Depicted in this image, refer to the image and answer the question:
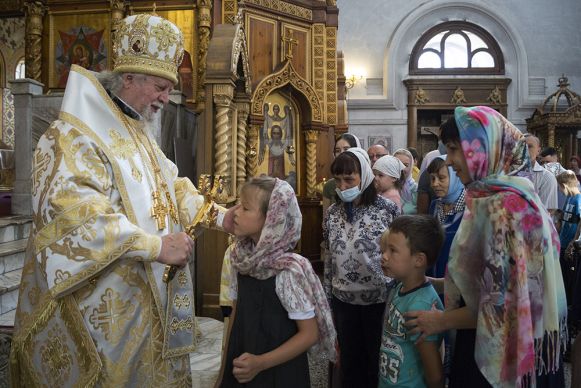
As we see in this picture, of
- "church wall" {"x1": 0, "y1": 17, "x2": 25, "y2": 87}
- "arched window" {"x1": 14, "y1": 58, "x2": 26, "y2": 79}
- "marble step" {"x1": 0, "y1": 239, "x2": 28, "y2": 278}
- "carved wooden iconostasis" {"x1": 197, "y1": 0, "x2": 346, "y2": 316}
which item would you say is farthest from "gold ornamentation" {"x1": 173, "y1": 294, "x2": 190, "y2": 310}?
"arched window" {"x1": 14, "y1": 58, "x2": 26, "y2": 79}

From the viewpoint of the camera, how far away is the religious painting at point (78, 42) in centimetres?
815

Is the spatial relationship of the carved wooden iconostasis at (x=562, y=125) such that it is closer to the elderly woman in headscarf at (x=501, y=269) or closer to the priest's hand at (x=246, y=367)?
the elderly woman in headscarf at (x=501, y=269)

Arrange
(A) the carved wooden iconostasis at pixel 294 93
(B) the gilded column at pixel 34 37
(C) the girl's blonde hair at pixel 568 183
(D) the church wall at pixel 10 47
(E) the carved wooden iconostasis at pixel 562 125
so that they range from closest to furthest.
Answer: (C) the girl's blonde hair at pixel 568 183 < (A) the carved wooden iconostasis at pixel 294 93 < (B) the gilded column at pixel 34 37 < (E) the carved wooden iconostasis at pixel 562 125 < (D) the church wall at pixel 10 47

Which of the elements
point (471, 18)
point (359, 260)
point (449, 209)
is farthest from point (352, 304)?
point (471, 18)

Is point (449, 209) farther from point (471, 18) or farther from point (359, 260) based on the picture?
point (471, 18)

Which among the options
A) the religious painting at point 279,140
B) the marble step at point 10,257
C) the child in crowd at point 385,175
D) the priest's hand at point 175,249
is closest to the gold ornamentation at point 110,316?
the priest's hand at point 175,249

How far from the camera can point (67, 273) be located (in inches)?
67.7

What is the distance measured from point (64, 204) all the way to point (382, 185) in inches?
105

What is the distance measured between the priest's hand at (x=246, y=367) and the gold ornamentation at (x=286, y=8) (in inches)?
267

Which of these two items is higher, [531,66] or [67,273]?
[531,66]

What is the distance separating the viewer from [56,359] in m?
1.86

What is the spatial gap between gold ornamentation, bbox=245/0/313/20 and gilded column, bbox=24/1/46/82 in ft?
11.2

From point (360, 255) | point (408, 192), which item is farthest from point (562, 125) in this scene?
point (360, 255)

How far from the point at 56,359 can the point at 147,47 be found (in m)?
1.24
